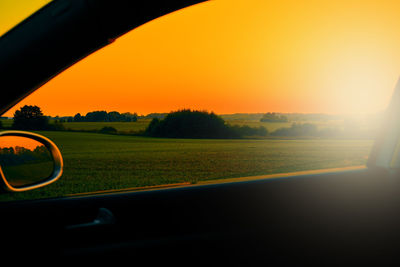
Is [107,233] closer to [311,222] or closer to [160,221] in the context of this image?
[160,221]

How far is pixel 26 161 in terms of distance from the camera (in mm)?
1722

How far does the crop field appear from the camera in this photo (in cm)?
1470

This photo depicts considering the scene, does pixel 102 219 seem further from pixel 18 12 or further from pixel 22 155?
pixel 18 12

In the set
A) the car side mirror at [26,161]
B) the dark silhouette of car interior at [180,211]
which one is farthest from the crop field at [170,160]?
the car side mirror at [26,161]

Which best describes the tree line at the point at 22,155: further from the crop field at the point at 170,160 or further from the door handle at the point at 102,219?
the crop field at the point at 170,160

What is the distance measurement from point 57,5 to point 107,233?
1106mm

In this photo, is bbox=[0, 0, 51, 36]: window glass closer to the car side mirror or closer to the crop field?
the car side mirror

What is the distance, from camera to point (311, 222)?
2.31 metres

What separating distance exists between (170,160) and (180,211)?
66.2 feet

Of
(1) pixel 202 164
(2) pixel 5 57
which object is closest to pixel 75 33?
(2) pixel 5 57

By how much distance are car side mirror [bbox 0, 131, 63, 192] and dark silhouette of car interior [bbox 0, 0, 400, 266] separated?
15 cm

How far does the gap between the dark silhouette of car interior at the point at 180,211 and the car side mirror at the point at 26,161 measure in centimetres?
15

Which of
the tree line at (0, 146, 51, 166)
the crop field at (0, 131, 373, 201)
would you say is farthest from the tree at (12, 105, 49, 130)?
the crop field at (0, 131, 373, 201)

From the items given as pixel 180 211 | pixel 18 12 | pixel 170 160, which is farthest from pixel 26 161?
pixel 170 160
